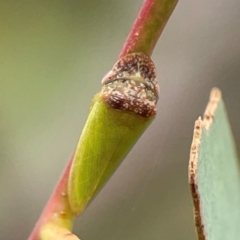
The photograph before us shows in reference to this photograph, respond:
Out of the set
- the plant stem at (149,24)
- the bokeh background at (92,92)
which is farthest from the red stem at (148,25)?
the bokeh background at (92,92)

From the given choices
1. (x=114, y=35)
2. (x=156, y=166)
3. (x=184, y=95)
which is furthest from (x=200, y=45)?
(x=156, y=166)

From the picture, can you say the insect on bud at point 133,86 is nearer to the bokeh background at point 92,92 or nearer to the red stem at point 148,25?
the red stem at point 148,25

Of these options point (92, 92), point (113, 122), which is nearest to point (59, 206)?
point (113, 122)

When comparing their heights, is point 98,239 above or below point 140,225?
below

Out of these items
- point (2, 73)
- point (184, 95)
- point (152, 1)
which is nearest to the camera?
point (152, 1)

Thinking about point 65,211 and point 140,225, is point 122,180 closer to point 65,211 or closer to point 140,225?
point 140,225
